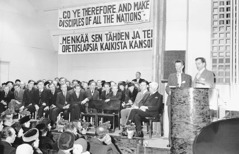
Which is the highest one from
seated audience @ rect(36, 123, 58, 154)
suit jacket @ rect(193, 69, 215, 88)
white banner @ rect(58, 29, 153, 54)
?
white banner @ rect(58, 29, 153, 54)

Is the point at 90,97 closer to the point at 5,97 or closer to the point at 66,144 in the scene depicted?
the point at 5,97

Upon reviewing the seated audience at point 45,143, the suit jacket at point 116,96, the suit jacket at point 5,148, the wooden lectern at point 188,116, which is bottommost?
the seated audience at point 45,143

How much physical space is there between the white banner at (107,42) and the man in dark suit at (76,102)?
1878 millimetres

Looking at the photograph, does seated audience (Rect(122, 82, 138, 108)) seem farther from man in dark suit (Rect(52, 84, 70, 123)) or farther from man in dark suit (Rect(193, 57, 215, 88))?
man in dark suit (Rect(193, 57, 215, 88))

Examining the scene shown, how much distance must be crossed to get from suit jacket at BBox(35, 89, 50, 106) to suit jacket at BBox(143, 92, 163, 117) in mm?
2932

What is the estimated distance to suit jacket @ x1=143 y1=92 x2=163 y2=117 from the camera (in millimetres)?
5625

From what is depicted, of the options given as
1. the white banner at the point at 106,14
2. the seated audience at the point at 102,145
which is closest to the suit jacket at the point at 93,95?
the white banner at the point at 106,14

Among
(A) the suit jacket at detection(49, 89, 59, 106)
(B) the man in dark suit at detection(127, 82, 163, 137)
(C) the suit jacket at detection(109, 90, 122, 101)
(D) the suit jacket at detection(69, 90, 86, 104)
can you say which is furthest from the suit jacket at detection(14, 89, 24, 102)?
(B) the man in dark suit at detection(127, 82, 163, 137)

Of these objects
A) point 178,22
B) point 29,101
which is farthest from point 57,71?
point 178,22

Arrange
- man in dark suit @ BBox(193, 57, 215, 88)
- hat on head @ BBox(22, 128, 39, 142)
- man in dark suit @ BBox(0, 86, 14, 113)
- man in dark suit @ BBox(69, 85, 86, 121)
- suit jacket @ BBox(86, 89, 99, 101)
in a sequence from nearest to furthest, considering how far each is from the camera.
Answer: hat on head @ BBox(22, 128, 39, 142) < man in dark suit @ BBox(193, 57, 215, 88) < man in dark suit @ BBox(69, 85, 86, 121) < suit jacket @ BBox(86, 89, 99, 101) < man in dark suit @ BBox(0, 86, 14, 113)

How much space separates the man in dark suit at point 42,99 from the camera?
756 centimetres

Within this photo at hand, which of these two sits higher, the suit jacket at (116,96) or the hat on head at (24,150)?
the suit jacket at (116,96)

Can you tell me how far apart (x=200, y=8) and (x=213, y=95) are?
3.04 m

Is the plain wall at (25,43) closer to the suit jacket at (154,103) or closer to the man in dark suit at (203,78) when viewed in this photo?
the suit jacket at (154,103)
